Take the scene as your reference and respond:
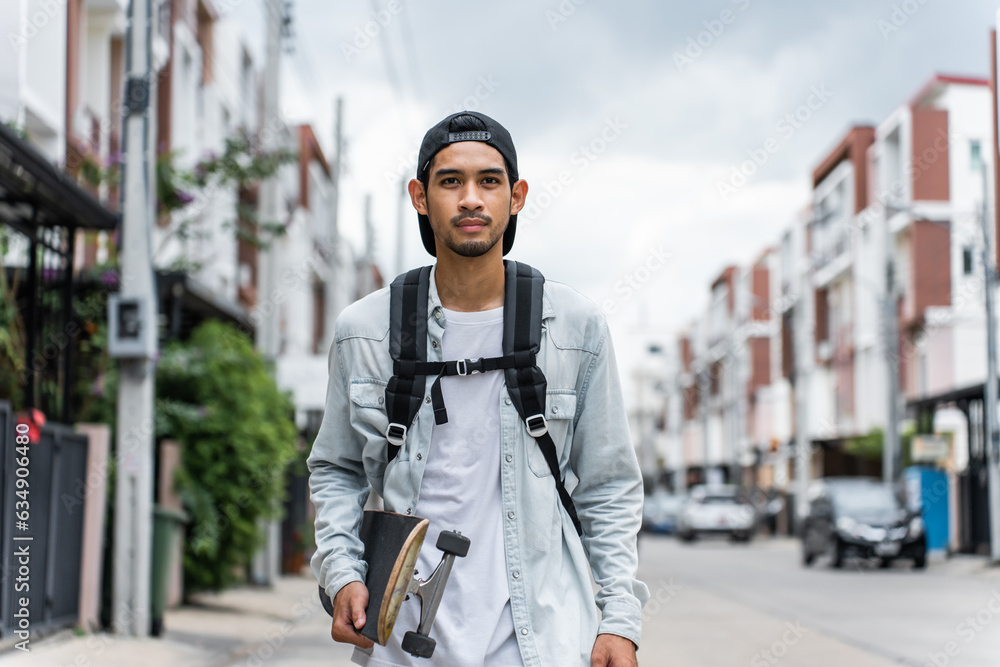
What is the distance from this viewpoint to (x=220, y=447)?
47.7 feet

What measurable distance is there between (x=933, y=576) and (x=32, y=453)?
17.2 meters

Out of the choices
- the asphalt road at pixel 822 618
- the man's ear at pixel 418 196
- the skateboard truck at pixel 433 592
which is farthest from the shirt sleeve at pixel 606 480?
the asphalt road at pixel 822 618

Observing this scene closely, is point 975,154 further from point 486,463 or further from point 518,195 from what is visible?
point 486,463

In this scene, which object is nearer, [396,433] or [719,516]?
[396,433]

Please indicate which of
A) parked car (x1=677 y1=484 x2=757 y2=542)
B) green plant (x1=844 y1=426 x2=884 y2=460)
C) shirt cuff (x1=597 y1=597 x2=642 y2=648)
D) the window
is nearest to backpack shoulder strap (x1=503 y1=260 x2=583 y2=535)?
shirt cuff (x1=597 y1=597 x2=642 y2=648)

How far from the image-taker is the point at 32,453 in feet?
33.1

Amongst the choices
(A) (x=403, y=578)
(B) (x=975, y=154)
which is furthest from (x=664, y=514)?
(A) (x=403, y=578)

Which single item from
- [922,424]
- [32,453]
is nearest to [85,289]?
[32,453]

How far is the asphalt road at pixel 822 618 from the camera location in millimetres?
10938

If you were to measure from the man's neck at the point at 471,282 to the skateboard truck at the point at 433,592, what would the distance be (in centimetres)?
52

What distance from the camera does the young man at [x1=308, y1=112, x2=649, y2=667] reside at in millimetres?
2826

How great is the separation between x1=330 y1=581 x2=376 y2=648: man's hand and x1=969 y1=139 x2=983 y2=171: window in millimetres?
43061

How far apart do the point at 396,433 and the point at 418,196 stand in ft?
1.76

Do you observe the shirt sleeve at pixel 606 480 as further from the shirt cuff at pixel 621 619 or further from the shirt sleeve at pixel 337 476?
the shirt sleeve at pixel 337 476
